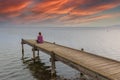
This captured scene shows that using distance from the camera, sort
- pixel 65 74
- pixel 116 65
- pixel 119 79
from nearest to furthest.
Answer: pixel 119 79 → pixel 116 65 → pixel 65 74

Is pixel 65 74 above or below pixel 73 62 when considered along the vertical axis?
below

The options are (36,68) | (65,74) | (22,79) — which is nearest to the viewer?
(22,79)

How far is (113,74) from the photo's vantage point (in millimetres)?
10328

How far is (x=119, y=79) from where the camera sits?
9.27 m

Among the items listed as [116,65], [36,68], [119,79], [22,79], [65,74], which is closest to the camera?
[119,79]

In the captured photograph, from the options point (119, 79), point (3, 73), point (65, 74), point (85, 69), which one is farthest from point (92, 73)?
point (3, 73)

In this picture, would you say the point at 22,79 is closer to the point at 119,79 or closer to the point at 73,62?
the point at 73,62

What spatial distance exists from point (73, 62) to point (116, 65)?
290 centimetres

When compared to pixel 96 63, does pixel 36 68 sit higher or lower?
lower

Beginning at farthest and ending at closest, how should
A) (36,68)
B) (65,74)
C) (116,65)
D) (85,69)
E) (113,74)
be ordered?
(36,68) < (65,74) < (116,65) < (85,69) < (113,74)

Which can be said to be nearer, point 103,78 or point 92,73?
point 103,78

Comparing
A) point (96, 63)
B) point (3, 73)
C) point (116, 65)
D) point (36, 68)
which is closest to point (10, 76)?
point (3, 73)

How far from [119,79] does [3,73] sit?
46.0ft

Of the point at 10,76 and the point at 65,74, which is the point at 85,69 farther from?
the point at 10,76
